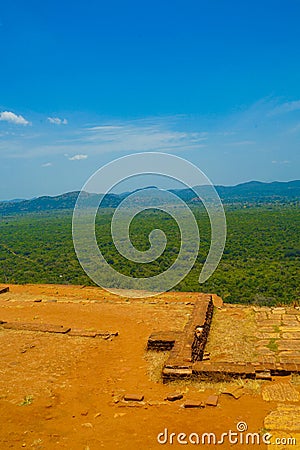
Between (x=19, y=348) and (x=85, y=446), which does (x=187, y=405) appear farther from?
(x=19, y=348)

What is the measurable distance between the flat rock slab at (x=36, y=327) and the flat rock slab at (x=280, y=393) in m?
4.14

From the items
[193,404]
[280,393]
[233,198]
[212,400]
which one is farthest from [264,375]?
[233,198]

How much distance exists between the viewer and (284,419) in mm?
4453

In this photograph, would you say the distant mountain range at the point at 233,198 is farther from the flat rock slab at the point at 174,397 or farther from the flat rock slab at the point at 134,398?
the flat rock slab at the point at 174,397

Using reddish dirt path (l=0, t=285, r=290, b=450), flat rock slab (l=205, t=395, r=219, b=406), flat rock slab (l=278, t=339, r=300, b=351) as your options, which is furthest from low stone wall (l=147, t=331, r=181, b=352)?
flat rock slab (l=205, t=395, r=219, b=406)

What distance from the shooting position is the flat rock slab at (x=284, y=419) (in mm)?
4282

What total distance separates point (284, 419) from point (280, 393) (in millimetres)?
689

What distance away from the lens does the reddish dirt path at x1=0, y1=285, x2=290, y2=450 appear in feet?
14.4

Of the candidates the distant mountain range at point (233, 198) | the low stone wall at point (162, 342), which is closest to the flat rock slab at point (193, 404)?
the low stone wall at point (162, 342)

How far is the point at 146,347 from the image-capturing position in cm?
730

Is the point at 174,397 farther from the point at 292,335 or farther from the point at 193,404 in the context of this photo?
the point at 292,335

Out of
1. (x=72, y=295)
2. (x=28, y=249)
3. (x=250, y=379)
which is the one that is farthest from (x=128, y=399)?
(x=28, y=249)

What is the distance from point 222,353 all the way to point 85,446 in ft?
10.7

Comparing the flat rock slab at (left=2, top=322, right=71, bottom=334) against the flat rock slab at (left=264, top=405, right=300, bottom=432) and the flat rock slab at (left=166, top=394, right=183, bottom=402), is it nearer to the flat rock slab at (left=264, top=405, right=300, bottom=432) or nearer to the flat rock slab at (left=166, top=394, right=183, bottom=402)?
the flat rock slab at (left=166, top=394, right=183, bottom=402)
